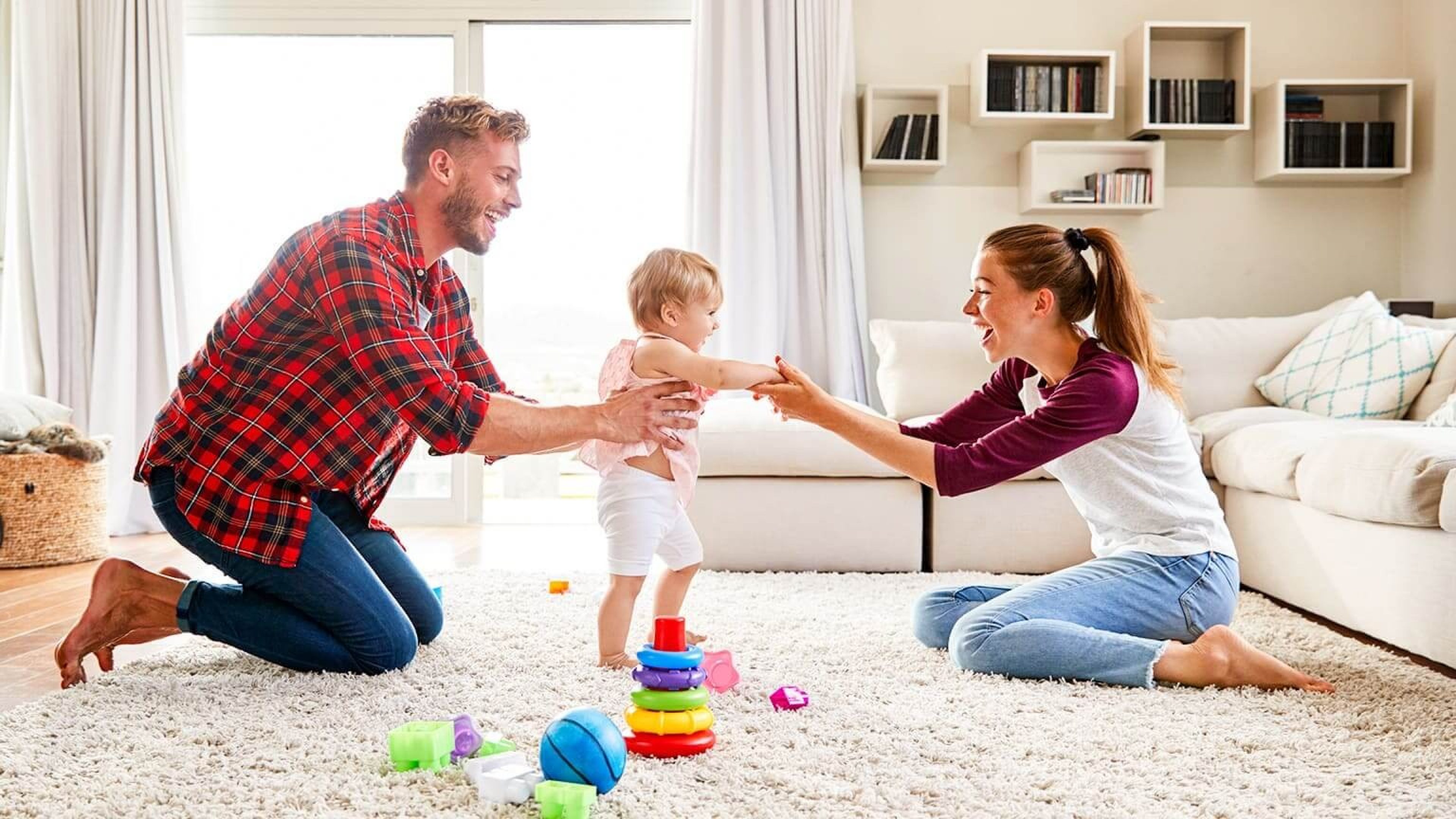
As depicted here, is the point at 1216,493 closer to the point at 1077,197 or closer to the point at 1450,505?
the point at 1450,505

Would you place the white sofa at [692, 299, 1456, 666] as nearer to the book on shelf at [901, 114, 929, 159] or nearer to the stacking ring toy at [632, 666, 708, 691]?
the book on shelf at [901, 114, 929, 159]

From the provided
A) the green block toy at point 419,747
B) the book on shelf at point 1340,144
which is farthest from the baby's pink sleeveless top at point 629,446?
the book on shelf at point 1340,144

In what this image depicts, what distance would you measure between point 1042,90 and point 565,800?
3753 mm

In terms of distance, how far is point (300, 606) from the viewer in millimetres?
2047

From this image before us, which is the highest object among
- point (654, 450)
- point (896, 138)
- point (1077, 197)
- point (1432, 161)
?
point (896, 138)

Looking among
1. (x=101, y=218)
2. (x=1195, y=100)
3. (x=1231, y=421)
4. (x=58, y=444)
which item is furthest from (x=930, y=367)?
(x=101, y=218)

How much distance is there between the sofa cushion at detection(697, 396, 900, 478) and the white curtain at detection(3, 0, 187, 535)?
242 cm

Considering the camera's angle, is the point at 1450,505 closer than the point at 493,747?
No

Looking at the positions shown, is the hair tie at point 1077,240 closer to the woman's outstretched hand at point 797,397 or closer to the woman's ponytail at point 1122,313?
the woman's ponytail at point 1122,313

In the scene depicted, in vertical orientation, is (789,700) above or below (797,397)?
below

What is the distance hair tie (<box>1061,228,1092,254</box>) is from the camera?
2.09 m

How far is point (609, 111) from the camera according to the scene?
4.89 m

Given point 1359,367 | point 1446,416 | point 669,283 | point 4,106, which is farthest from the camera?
point 4,106

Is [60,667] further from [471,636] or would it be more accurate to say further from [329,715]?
[471,636]
